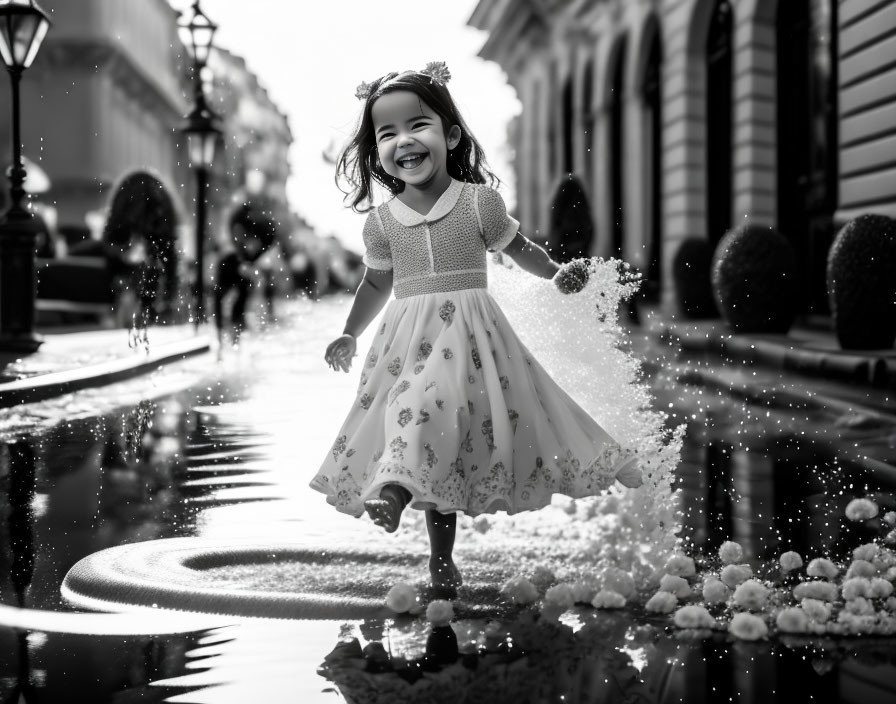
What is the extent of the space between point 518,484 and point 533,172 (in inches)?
1507

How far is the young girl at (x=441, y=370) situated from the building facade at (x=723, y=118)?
37.0 feet

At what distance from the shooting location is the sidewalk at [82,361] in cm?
1126

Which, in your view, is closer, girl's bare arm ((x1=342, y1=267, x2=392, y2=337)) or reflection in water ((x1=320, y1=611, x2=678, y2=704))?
reflection in water ((x1=320, y1=611, x2=678, y2=704))

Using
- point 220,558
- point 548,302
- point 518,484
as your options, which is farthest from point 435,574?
point 548,302

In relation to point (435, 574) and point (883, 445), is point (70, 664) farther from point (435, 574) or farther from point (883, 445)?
point (883, 445)

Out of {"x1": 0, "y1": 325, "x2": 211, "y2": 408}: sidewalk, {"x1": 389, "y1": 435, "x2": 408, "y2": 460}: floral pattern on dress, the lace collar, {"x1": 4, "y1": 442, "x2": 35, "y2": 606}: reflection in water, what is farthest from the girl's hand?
{"x1": 0, "y1": 325, "x2": 211, "y2": 408}: sidewalk

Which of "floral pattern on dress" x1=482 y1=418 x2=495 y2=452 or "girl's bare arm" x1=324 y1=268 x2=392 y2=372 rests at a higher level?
"girl's bare arm" x1=324 y1=268 x2=392 y2=372

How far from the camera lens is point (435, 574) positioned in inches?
169

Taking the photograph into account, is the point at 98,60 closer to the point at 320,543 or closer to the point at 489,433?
the point at 320,543

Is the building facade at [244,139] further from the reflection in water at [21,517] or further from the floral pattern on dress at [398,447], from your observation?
the floral pattern on dress at [398,447]

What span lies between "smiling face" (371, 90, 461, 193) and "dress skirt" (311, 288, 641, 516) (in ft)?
1.33

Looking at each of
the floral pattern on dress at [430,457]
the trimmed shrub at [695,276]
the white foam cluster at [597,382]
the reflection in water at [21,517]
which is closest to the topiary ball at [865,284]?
the white foam cluster at [597,382]

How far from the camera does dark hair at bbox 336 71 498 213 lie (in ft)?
15.0

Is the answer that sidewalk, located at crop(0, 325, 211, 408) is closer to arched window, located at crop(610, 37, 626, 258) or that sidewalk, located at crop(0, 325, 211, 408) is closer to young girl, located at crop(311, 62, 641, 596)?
young girl, located at crop(311, 62, 641, 596)
